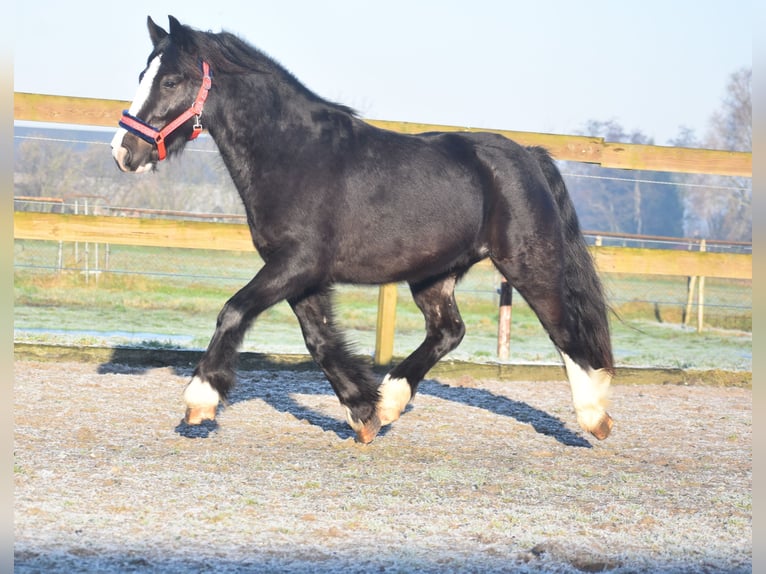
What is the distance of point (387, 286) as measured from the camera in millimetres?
7387

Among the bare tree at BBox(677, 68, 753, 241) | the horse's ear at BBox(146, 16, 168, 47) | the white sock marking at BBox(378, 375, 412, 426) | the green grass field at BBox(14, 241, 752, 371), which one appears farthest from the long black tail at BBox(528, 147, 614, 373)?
the bare tree at BBox(677, 68, 753, 241)

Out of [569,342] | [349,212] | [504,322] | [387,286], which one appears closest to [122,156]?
[349,212]

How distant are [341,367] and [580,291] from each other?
151 centimetres

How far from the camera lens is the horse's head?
4.42 meters

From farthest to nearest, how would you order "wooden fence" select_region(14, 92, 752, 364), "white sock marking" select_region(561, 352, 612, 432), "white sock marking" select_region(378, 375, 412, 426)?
"wooden fence" select_region(14, 92, 752, 364)
"white sock marking" select_region(378, 375, 412, 426)
"white sock marking" select_region(561, 352, 612, 432)

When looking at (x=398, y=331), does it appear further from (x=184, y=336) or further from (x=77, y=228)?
(x=77, y=228)

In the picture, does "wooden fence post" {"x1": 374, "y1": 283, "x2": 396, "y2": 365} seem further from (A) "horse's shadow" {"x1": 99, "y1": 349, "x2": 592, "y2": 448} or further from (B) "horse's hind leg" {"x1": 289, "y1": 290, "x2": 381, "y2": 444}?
(B) "horse's hind leg" {"x1": 289, "y1": 290, "x2": 381, "y2": 444}

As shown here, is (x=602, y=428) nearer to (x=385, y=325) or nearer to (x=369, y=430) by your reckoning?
(x=369, y=430)

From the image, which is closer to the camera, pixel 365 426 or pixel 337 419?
pixel 365 426

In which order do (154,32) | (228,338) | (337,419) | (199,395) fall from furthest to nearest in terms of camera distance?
(337,419)
(154,32)
(228,338)
(199,395)

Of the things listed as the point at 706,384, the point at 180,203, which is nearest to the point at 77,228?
the point at 706,384

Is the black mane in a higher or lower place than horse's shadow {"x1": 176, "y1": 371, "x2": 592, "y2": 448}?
higher

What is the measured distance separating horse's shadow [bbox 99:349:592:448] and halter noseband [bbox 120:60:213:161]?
62.5 inches

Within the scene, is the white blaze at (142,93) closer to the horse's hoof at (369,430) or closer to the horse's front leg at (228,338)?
the horse's front leg at (228,338)
